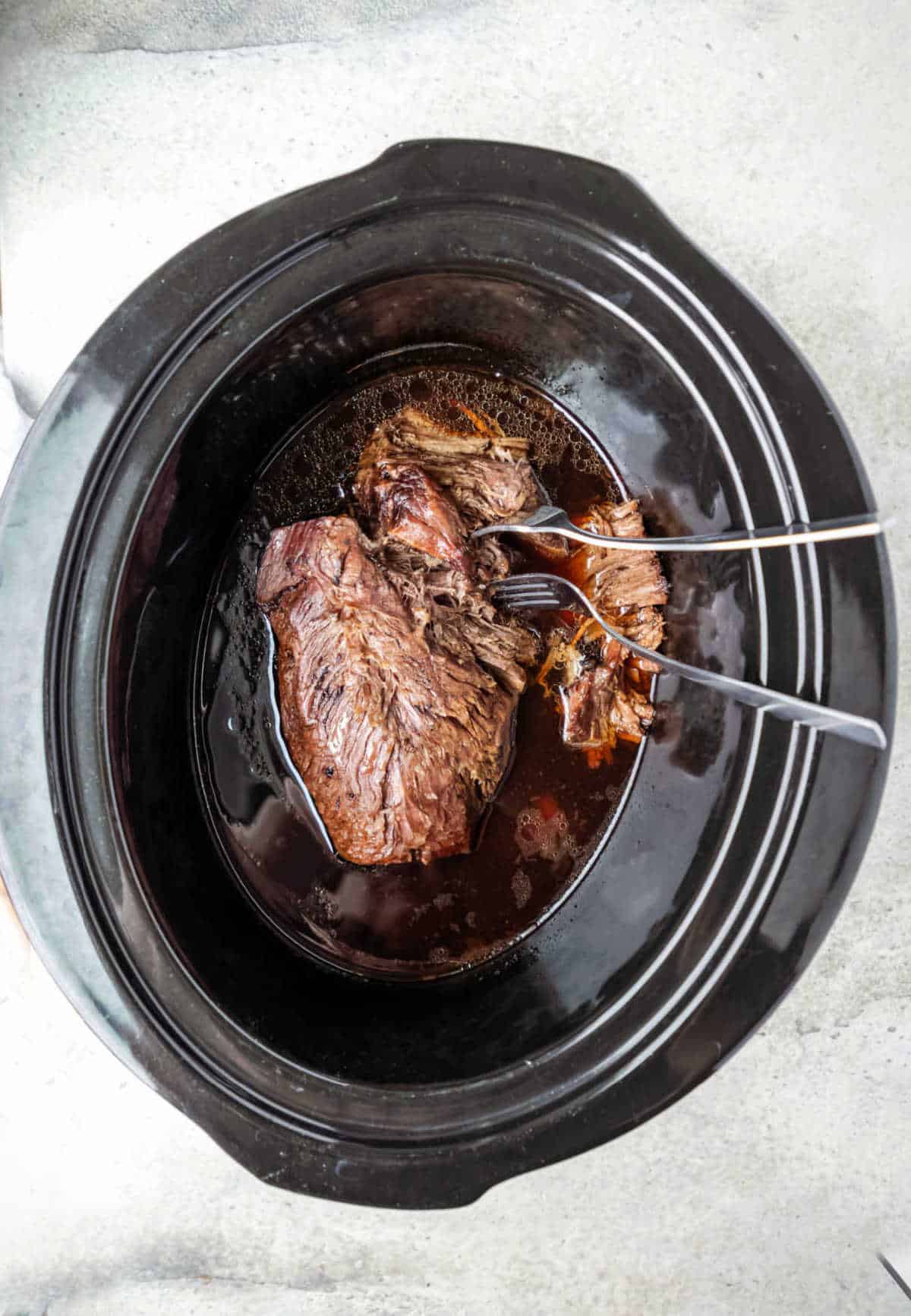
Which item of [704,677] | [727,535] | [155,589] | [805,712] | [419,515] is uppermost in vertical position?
[155,589]

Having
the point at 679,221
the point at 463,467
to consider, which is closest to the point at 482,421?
the point at 463,467

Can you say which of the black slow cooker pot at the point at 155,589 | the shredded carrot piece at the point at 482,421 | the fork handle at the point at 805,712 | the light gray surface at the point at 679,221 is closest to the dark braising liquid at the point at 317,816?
the shredded carrot piece at the point at 482,421

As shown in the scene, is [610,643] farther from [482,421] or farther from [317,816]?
[317,816]

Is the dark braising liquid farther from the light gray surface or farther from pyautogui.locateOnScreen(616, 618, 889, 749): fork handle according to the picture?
the light gray surface

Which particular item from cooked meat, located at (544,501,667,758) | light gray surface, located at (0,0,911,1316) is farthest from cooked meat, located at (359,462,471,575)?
light gray surface, located at (0,0,911,1316)

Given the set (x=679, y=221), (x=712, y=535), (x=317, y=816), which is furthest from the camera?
(x=679, y=221)
